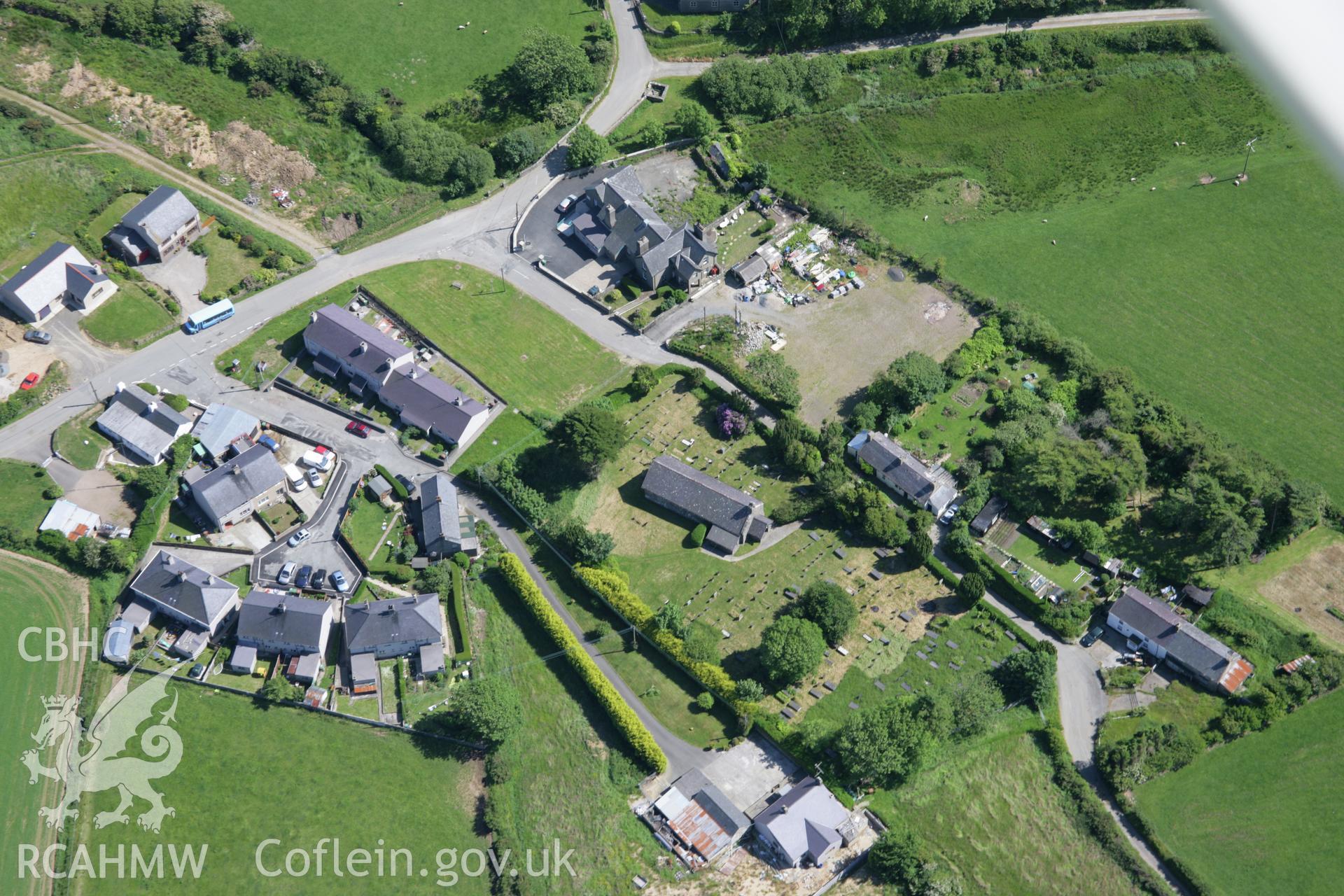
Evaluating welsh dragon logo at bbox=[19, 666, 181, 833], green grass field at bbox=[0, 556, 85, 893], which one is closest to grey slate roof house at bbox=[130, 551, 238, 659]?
welsh dragon logo at bbox=[19, 666, 181, 833]

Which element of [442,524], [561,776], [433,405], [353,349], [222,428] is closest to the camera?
[561,776]

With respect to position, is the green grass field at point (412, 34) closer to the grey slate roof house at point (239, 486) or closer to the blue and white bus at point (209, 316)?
the blue and white bus at point (209, 316)

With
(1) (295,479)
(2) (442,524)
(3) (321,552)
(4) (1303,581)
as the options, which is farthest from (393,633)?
(4) (1303,581)

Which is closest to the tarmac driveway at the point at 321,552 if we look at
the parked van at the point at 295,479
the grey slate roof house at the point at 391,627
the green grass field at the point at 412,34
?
the parked van at the point at 295,479

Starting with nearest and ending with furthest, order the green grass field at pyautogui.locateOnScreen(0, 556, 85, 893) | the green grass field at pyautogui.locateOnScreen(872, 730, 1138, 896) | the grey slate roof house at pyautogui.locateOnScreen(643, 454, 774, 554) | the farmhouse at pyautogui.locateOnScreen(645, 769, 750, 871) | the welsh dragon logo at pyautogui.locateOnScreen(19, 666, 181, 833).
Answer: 1. the green grass field at pyautogui.locateOnScreen(0, 556, 85, 893)
2. the farmhouse at pyautogui.locateOnScreen(645, 769, 750, 871)
3. the green grass field at pyautogui.locateOnScreen(872, 730, 1138, 896)
4. the welsh dragon logo at pyautogui.locateOnScreen(19, 666, 181, 833)
5. the grey slate roof house at pyautogui.locateOnScreen(643, 454, 774, 554)

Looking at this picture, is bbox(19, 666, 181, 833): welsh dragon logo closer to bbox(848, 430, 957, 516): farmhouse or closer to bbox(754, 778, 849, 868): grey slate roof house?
bbox(754, 778, 849, 868): grey slate roof house

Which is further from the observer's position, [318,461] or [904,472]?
[318,461]

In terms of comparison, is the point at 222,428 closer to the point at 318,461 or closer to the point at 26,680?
the point at 318,461
